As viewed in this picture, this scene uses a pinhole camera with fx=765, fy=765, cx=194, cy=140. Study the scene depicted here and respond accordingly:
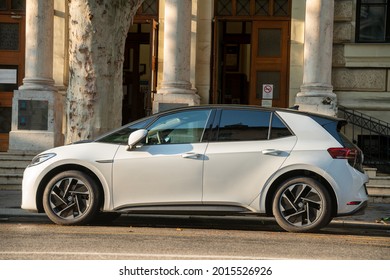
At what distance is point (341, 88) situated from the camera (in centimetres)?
1791

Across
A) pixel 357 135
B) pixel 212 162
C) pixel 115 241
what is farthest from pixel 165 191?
pixel 357 135

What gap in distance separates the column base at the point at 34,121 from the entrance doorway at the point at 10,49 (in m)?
2.26

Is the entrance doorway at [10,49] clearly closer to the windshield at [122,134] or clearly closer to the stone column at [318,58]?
the stone column at [318,58]

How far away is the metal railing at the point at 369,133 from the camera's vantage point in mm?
16938

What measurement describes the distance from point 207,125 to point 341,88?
30.0ft

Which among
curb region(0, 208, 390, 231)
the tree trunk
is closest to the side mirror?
curb region(0, 208, 390, 231)

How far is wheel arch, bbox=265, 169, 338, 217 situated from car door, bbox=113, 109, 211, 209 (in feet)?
2.75

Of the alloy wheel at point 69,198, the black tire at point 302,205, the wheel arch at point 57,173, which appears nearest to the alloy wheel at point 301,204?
the black tire at point 302,205

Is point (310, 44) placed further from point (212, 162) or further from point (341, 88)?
point (212, 162)

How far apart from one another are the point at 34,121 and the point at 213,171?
847cm

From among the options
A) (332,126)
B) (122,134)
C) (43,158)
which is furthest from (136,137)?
(332,126)

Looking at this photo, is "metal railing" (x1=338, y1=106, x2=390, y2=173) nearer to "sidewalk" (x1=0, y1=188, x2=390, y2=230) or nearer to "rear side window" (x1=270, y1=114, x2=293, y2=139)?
"sidewalk" (x1=0, y1=188, x2=390, y2=230)

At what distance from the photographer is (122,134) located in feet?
31.6

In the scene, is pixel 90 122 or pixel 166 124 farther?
pixel 90 122
